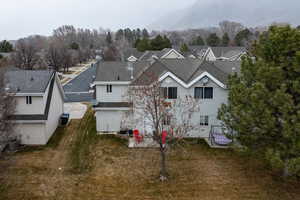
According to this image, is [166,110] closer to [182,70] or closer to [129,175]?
[129,175]

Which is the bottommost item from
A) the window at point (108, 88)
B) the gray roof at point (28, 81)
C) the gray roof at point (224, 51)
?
the window at point (108, 88)

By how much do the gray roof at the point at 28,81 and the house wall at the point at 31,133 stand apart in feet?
9.30

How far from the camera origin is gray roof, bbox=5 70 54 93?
68.4 ft

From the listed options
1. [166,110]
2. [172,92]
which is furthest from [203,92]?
[166,110]

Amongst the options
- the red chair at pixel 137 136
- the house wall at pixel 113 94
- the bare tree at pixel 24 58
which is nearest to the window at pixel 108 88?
the house wall at pixel 113 94

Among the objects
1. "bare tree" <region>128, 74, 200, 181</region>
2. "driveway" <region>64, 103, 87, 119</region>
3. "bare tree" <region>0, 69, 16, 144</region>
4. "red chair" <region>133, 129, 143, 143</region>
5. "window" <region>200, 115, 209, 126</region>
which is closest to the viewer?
"bare tree" <region>0, 69, 16, 144</region>

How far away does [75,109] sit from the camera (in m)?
32.8

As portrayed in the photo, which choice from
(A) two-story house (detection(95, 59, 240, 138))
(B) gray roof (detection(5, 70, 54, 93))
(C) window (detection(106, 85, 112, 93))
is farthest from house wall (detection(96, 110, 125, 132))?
(B) gray roof (detection(5, 70, 54, 93))

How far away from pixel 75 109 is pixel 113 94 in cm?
1039

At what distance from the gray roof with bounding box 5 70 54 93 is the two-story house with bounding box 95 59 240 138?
4600 millimetres

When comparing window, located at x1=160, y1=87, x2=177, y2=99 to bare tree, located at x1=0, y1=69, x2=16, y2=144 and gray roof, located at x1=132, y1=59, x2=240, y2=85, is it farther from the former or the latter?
bare tree, located at x1=0, y1=69, x2=16, y2=144

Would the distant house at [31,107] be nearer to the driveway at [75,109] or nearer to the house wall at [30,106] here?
the house wall at [30,106]

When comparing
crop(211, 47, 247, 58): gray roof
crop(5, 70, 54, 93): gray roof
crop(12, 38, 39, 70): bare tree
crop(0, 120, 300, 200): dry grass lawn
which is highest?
crop(211, 47, 247, 58): gray roof

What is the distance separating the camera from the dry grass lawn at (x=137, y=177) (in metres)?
14.2
